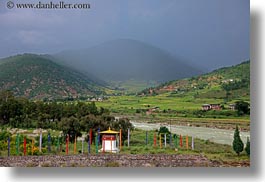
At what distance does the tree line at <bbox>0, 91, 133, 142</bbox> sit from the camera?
811 cm

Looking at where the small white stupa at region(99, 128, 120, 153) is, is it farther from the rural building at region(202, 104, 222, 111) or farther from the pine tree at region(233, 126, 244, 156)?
the pine tree at region(233, 126, 244, 156)

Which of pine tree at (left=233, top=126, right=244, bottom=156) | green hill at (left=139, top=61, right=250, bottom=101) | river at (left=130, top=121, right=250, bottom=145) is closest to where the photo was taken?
pine tree at (left=233, top=126, right=244, bottom=156)

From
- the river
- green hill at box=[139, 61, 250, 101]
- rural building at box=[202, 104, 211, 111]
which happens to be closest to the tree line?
the river

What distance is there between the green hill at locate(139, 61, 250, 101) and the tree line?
32.5 inches

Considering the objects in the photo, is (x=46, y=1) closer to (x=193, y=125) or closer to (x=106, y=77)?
(x=106, y=77)

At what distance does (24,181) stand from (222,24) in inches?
166

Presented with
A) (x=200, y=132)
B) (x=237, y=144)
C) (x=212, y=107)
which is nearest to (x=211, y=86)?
(x=212, y=107)

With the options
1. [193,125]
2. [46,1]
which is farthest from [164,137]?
[46,1]

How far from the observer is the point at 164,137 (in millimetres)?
8211

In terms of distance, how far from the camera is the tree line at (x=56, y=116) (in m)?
8.11

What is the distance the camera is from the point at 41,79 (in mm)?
8422

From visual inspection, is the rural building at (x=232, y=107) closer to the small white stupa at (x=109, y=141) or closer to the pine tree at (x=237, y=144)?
the pine tree at (x=237, y=144)

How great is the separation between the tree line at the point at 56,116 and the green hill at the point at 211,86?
0.82m

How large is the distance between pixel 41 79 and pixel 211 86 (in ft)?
9.78
